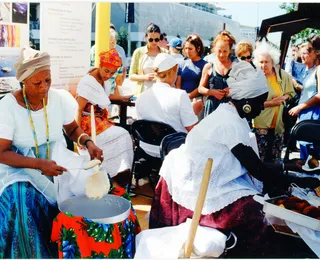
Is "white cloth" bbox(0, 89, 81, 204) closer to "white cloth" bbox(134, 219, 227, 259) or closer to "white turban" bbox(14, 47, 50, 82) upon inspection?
"white turban" bbox(14, 47, 50, 82)

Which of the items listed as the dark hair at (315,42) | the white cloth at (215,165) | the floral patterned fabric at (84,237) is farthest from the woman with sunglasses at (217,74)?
the floral patterned fabric at (84,237)

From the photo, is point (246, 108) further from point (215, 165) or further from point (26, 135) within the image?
point (26, 135)

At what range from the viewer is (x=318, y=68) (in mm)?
4078

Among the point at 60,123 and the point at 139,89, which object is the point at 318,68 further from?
the point at 60,123

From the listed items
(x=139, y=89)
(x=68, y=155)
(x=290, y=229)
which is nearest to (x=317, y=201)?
(x=290, y=229)

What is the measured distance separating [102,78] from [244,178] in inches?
74.8

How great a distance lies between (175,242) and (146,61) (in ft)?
11.2

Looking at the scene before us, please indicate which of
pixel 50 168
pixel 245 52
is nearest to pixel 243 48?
pixel 245 52

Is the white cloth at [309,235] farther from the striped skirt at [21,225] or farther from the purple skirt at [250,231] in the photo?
the striped skirt at [21,225]

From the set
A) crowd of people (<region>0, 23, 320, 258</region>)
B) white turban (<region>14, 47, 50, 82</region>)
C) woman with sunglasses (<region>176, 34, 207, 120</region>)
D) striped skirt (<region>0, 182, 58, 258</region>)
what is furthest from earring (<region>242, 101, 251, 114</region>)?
woman with sunglasses (<region>176, 34, 207, 120</region>)

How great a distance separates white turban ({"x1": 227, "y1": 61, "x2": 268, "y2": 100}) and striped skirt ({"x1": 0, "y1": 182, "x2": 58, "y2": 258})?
1.35 m

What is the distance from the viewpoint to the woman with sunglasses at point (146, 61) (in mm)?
5073

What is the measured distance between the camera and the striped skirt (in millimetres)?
2021

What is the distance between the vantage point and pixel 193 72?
16.0 ft
